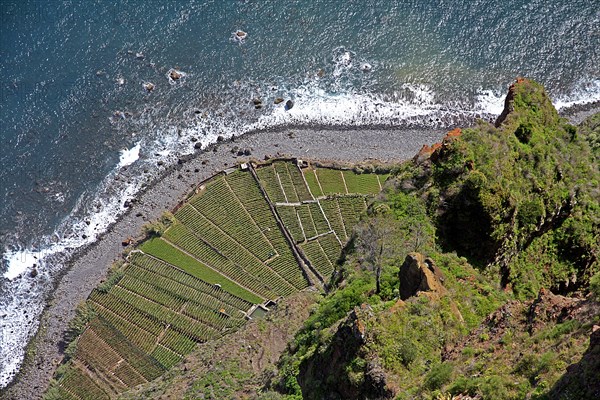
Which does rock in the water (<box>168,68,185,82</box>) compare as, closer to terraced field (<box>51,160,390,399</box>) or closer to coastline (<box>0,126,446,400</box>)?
coastline (<box>0,126,446,400</box>)

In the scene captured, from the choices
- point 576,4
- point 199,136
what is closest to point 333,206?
point 199,136

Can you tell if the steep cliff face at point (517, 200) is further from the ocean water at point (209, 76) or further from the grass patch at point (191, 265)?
the ocean water at point (209, 76)

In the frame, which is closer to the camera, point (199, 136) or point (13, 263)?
point (13, 263)

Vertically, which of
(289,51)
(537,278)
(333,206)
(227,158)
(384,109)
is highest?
(289,51)

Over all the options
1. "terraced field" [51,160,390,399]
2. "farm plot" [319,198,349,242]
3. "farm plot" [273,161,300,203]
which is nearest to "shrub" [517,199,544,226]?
"terraced field" [51,160,390,399]

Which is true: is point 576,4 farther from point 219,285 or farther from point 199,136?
point 219,285

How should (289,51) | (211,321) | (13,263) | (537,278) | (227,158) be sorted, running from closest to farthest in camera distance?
(537,278), (211,321), (13,263), (227,158), (289,51)

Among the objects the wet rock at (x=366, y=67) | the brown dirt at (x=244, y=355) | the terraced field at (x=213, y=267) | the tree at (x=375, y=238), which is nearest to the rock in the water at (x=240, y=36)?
the wet rock at (x=366, y=67)
